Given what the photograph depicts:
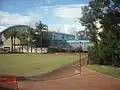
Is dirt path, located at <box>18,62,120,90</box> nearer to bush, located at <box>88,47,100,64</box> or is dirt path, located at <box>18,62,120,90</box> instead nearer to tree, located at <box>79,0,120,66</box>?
tree, located at <box>79,0,120,66</box>

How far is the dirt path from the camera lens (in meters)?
9.52

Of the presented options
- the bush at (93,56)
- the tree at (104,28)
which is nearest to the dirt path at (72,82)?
the tree at (104,28)

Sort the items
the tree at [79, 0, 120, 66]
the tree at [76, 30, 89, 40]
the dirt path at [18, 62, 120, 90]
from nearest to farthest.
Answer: the dirt path at [18, 62, 120, 90], the tree at [76, 30, 89, 40], the tree at [79, 0, 120, 66]

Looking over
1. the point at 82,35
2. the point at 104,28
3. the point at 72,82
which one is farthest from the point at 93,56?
the point at 72,82

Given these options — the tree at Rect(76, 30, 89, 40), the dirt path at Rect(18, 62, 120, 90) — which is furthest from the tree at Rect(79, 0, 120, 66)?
the dirt path at Rect(18, 62, 120, 90)

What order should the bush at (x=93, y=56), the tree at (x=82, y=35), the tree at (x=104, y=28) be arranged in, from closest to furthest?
the tree at (x=82, y=35) < the tree at (x=104, y=28) < the bush at (x=93, y=56)

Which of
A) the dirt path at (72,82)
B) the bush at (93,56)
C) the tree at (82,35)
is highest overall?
the tree at (82,35)

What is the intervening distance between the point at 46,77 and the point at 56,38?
2519 millimetres

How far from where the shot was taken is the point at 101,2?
1580 cm

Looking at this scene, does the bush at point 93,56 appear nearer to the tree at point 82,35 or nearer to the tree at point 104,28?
the tree at point 104,28

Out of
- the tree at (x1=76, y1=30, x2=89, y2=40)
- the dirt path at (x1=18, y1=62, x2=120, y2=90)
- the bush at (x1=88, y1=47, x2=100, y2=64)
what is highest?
the tree at (x1=76, y1=30, x2=89, y2=40)

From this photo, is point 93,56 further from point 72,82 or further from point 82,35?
point 72,82

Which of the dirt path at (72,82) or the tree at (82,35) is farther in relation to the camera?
the tree at (82,35)

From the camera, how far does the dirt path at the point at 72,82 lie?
9.52 metres
